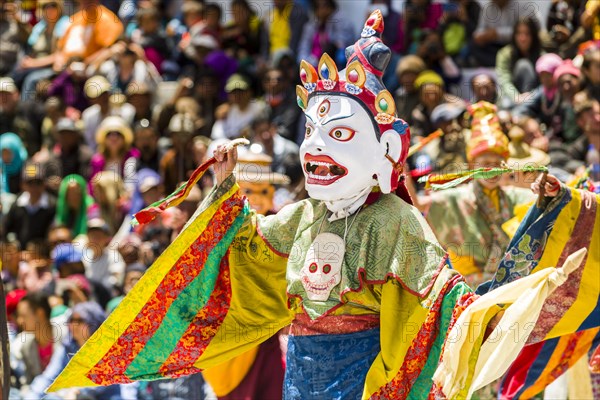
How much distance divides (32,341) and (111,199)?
6.45 ft

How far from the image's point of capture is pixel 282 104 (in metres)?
11.2

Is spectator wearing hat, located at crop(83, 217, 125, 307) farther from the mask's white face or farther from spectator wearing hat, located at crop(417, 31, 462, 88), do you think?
the mask's white face

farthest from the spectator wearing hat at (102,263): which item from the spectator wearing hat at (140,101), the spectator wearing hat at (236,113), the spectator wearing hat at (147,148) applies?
the spectator wearing hat at (140,101)

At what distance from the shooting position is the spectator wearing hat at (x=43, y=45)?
13016 millimetres

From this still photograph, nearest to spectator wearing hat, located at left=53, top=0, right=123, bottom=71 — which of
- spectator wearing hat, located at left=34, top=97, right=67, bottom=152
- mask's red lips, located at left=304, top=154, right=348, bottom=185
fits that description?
spectator wearing hat, located at left=34, top=97, right=67, bottom=152

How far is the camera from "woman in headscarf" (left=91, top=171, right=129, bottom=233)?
11.2m

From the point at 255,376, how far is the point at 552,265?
1676 mm

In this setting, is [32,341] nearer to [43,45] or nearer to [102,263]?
[102,263]

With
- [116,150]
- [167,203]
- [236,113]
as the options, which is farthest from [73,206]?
[167,203]

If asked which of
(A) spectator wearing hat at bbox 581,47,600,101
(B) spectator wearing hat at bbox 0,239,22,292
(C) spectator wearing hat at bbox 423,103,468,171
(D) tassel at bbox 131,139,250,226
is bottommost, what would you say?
(B) spectator wearing hat at bbox 0,239,22,292

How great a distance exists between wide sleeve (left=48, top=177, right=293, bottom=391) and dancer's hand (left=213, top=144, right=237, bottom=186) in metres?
0.04

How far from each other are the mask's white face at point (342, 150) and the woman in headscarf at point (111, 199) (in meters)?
4.67

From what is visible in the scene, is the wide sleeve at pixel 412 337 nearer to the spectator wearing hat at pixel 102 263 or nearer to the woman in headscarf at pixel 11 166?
the spectator wearing hat at pixel 102 263

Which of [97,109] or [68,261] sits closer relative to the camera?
[68,261]
